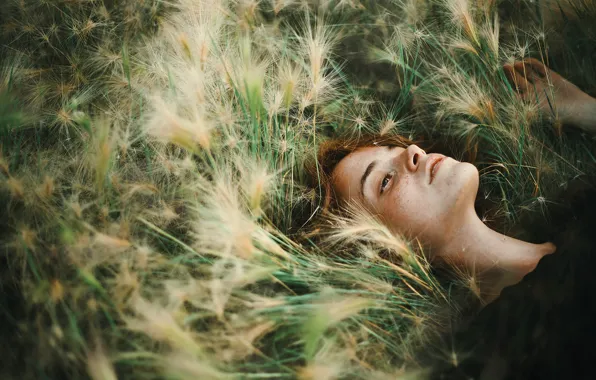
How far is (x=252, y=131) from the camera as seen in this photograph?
1363 mm

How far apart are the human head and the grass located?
8cm

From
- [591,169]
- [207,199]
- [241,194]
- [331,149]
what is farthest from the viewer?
[331,149]

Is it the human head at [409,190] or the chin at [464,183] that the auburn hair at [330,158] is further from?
the chin at [464,183]

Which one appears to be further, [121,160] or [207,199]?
[121,160]

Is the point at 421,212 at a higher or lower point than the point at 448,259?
higher

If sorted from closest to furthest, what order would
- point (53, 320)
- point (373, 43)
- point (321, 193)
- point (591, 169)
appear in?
1. point (53, 320)
2. point (591, 169)
3. point (321, 193)
4. point (373, 43)

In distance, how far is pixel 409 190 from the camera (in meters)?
1.38

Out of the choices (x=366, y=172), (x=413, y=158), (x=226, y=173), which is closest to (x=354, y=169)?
(x=366, y=172)

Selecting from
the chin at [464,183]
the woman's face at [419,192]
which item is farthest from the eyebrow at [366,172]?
the chin at [464,183]

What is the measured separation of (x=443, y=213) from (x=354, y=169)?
12.7 inches

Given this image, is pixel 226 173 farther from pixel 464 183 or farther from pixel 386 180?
pixel 464 183

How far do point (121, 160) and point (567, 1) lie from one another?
5.36 ft

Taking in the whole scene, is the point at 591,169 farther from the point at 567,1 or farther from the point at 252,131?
the point at 252,131

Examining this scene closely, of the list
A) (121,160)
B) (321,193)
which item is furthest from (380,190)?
(121,160)
